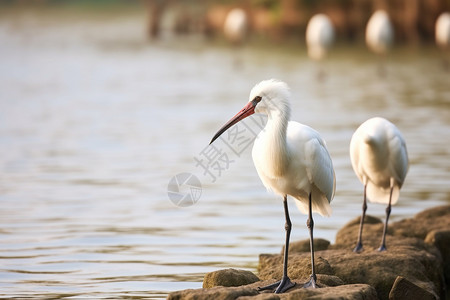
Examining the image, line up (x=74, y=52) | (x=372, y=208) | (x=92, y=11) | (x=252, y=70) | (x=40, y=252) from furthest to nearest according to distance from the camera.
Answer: (x=92, y=11) < (x=74, y=52) < (x=252, y=70) < (x=372, y=208) < (x=40, y=252)

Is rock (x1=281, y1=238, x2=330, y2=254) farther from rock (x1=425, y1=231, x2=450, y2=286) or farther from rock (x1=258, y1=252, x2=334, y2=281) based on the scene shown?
rock (x1=425, y1=231, x2=450, y2=286)

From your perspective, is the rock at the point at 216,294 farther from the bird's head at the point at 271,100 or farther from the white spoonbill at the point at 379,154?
the white spoonbill at the point at 379,154

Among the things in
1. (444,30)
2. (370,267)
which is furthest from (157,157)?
(444,30)

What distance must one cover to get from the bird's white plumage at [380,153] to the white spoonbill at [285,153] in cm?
144

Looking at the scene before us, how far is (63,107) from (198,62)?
403 inches

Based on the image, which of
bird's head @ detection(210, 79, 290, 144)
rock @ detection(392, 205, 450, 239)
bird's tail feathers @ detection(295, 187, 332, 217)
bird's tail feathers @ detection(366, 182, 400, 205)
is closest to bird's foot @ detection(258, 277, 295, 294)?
bird's tail feathers @ detection(295, 187, 332, 217)

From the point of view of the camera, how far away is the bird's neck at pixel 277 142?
275 inches

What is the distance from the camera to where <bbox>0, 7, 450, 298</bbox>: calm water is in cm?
908

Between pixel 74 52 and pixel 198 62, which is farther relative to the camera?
pixel 74 52

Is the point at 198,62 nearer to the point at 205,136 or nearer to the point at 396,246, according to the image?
the point at 205,136

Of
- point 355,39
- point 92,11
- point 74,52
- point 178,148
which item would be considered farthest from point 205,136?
point 92,11

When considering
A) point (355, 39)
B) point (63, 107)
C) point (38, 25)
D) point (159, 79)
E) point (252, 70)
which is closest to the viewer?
point (63, 107)

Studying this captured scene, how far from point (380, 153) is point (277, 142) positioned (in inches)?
81.0

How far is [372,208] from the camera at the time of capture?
11.7 metres
